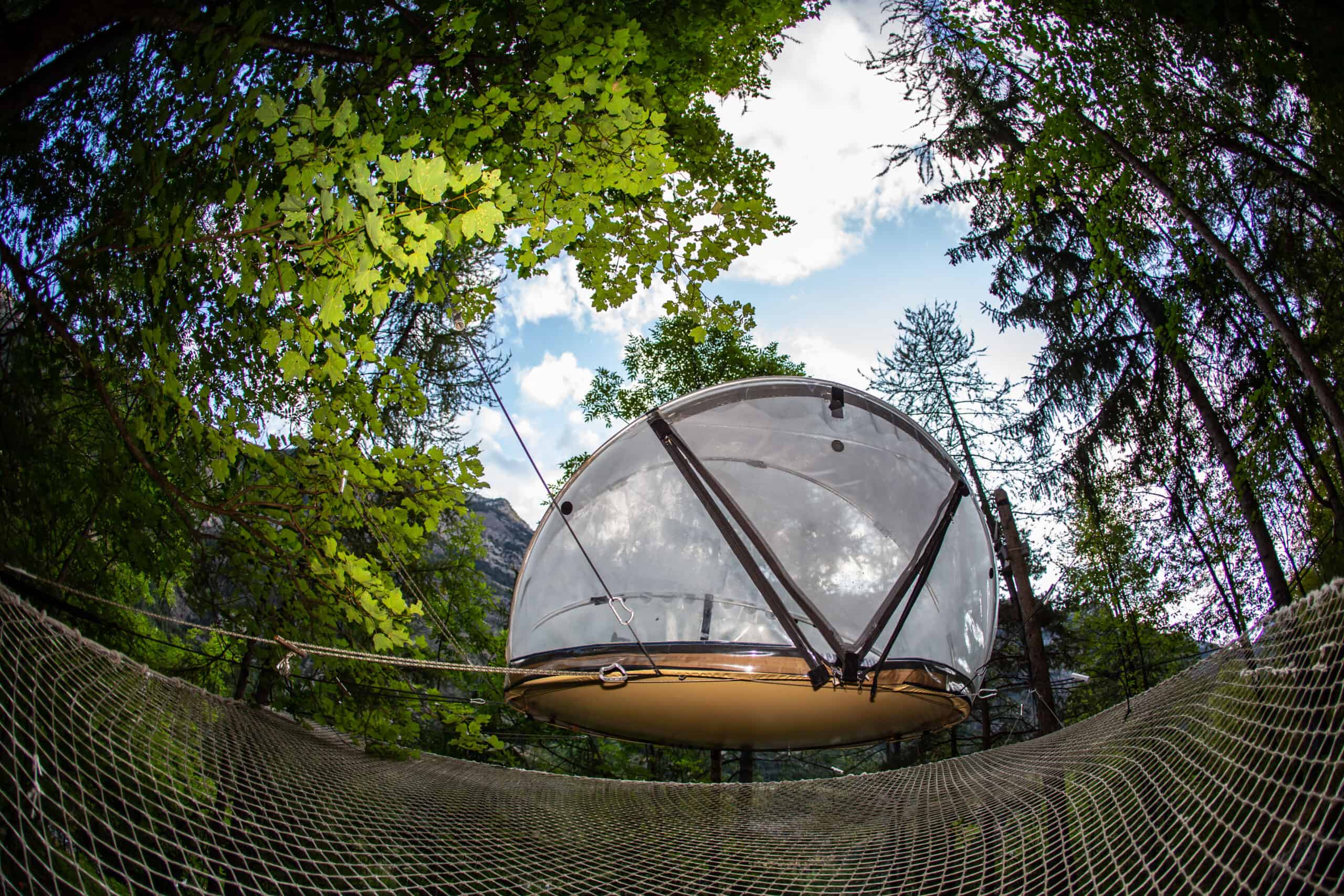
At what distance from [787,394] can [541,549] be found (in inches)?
78.6

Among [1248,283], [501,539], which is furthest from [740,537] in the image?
[501,539]

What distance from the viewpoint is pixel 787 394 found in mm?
4625

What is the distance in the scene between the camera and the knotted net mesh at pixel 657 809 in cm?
203

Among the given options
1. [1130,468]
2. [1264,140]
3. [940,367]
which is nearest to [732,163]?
[1264,140]

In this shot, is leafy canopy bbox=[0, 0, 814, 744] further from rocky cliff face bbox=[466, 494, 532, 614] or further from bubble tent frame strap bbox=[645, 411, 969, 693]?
rocky cliff face bbox=[466, 494, 532, 614]

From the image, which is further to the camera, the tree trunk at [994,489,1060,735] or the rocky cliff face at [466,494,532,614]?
the rocky cliff face at [466,494,532,614]

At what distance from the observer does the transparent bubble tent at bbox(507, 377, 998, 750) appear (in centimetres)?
387

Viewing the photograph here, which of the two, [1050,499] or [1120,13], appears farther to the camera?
[1050,499]

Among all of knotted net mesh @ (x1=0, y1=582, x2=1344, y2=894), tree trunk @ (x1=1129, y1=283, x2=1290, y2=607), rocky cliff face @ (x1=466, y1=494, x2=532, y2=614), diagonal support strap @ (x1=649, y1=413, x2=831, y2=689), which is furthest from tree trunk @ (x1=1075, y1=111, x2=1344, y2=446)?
rocky cliff face @ (x1=466, y1=494, x2=532, y2=614)

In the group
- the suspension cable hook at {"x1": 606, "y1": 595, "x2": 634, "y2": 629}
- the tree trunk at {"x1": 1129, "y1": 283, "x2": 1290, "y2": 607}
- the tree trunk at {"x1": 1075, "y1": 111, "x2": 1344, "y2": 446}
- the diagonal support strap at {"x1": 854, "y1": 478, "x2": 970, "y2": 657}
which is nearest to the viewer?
the diagonal support strap at {"x1": 854, "y1": 478, "x2": 970, "y2": 657}

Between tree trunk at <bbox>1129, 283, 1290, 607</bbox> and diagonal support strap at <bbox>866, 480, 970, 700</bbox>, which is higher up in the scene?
tree trunk at <bbox>1129, 283, 1290, 607</bbox>

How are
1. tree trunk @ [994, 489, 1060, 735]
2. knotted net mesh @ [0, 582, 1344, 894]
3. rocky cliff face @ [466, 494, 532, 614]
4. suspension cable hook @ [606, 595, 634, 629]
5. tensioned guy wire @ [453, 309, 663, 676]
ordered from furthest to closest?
rocky cliff face @ [466, 494, 532, 614] < tree trunk @ [994, 489, 1060, 735] < suspension cable hook @ [606, 595, 634, 629] < tensioned guy wire @ [453, 309, 663, 676] < knotted net mesh @ [0, 582, 1344, 894]

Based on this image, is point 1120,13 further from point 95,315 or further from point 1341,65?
point 95,315

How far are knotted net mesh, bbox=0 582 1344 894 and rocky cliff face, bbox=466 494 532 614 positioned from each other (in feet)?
87.9
